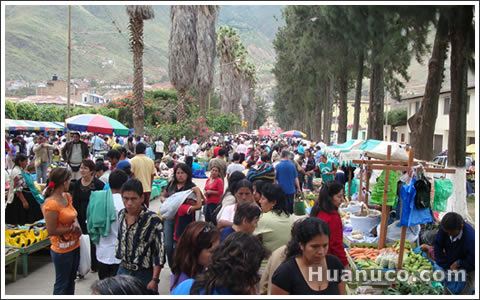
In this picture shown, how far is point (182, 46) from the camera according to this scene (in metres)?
31.4

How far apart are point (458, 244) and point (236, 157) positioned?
5243mm

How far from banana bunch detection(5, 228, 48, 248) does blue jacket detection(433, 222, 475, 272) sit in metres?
6.03

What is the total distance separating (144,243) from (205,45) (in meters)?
34.7

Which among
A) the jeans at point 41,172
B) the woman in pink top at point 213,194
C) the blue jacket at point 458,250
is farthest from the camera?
the jeans at point 41,172

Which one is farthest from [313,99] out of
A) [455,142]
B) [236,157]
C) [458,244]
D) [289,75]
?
[458,244]

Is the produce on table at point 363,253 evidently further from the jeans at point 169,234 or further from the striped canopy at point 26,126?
the striped canopy at point 26,126

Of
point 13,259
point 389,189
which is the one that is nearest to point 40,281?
point 13,259

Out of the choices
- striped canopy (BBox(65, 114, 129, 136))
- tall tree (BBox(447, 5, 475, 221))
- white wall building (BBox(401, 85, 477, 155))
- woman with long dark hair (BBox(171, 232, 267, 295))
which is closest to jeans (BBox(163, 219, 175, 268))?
woman with long dark hair (BBox(171, 232, 267, 295))

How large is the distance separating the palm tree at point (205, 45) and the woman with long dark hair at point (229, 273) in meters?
33.0

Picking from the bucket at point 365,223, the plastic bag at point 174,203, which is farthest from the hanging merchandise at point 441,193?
the plastic bag at point 174,203

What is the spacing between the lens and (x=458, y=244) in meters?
5.52

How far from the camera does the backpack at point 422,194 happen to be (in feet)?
19.2

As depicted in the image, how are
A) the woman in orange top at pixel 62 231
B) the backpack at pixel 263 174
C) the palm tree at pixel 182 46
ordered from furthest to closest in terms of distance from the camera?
the palm tree at pixel 182 46, the backpack at pixel 263 174, the woman in orange top at pixel 62 231

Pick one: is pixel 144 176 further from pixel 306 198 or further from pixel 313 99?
pixel 313 99
